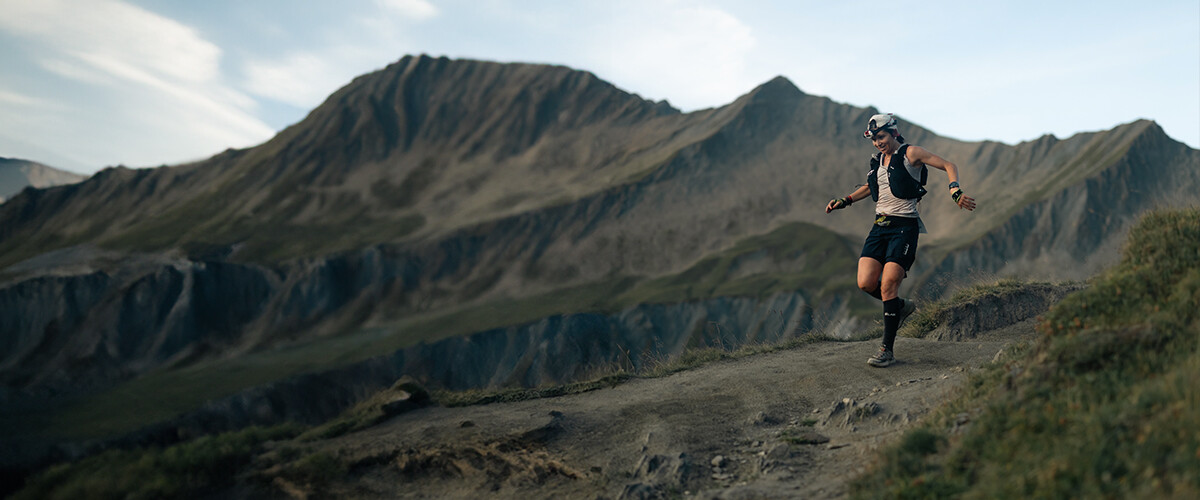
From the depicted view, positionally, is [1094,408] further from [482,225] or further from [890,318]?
[482,225]

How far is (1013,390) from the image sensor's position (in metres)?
4.86

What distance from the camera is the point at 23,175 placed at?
167000 millimetres

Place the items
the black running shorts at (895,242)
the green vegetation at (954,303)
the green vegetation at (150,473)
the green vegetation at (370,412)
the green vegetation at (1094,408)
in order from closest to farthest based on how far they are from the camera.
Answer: the green vegetation at (1094,408) < the green vegetation at (150,473) < the green vegetation at (370,412) < the black running shorts at (895,242) < the green vegetation at (954,303)

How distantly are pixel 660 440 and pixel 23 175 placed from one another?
20324cm

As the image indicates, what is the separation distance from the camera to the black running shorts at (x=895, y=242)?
8.05 m

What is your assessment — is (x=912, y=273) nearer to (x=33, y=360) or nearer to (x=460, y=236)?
(x=460, y=236)

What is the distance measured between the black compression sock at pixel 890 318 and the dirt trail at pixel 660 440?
0.31 m

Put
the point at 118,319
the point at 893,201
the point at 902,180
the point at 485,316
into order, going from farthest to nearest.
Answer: the point at 485,316 → the point at 118,319 → the point at 893,201 → the point at 902,180

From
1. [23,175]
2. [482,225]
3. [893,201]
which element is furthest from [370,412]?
[23,175]

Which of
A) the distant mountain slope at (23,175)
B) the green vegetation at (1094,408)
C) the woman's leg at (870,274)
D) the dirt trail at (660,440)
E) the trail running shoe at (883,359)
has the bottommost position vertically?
the dirt trail at (660,440)

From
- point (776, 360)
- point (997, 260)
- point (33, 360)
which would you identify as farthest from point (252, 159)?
point (776, 360)

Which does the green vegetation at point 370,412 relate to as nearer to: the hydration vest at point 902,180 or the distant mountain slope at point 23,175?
the hydration vest at point 902,180

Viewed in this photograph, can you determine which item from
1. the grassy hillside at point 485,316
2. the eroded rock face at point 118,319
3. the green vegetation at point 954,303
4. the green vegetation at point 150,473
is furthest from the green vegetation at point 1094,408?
the eroded rock face at point 118,319

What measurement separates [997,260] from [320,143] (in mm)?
65148
